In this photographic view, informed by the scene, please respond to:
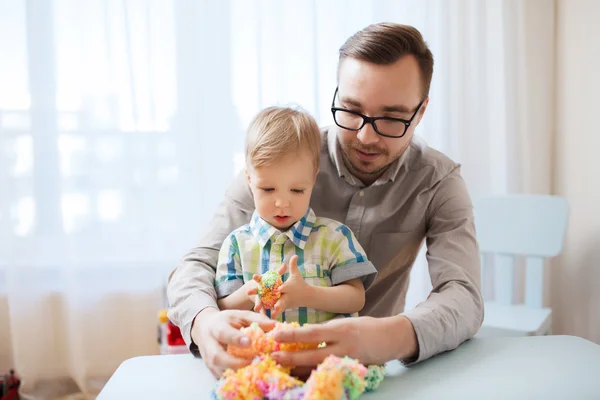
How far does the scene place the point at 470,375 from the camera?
1047 mm

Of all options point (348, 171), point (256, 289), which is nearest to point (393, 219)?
point (348, 171)

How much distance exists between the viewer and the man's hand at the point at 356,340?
3.27 feet

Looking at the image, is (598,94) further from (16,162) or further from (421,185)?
(16,162)

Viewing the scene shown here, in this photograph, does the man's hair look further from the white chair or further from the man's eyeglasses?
the white chair

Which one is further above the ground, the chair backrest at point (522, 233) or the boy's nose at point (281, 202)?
the boy's nose at point (281, 202)

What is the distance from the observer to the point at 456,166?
166cm

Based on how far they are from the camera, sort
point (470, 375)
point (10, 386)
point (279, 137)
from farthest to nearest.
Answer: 1. point (10, 386)
2. point (279, 137)
3. point (470, 375)

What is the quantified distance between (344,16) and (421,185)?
4.17 feet

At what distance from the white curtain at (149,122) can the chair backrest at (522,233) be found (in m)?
0.28

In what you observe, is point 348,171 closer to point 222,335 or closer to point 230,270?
point 230,270

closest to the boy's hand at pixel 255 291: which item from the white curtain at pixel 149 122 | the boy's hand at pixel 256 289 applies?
the boy's hand at pixel 256 289

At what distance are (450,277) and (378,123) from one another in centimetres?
44

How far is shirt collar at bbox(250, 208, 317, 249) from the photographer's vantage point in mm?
1289

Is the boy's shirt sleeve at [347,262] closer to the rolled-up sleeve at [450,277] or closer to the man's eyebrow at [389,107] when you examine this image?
the rolled-up sleeve at [450,277]
